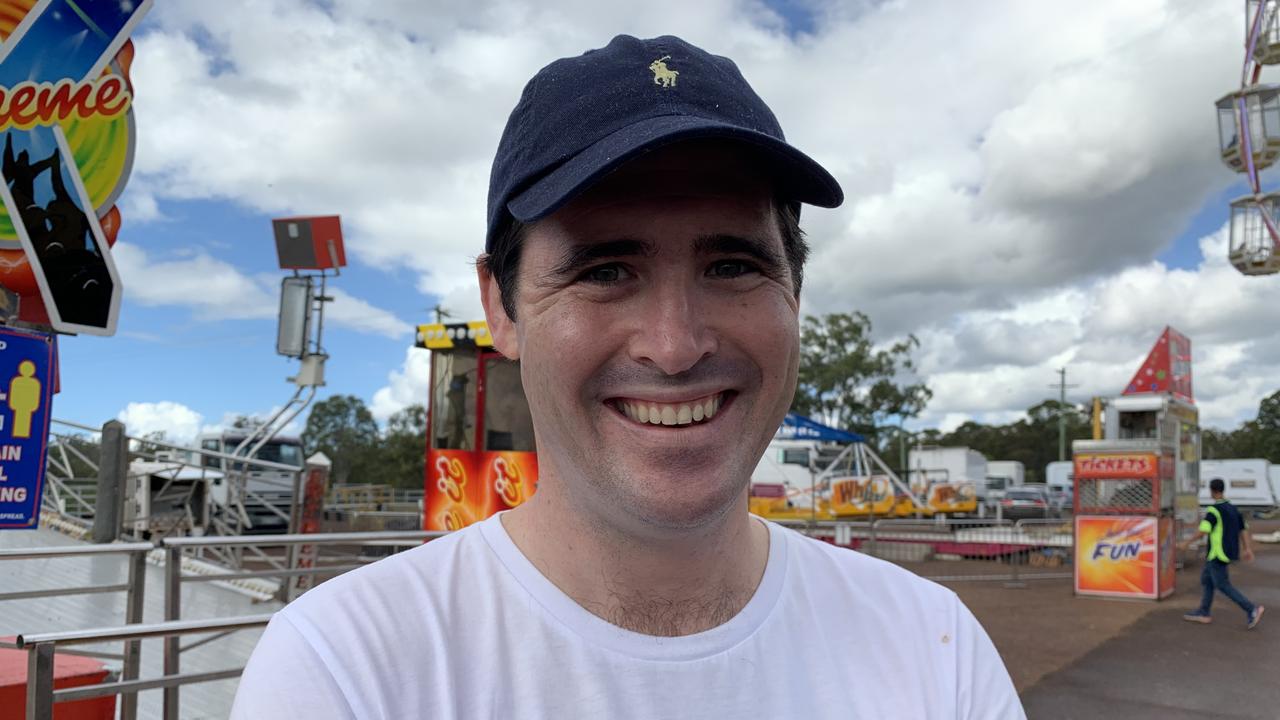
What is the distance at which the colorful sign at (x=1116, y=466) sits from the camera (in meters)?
11.3

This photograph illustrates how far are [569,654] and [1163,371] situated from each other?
15.9m

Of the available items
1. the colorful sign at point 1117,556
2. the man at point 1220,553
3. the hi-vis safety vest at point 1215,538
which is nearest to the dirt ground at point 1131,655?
the man at point 1220,553

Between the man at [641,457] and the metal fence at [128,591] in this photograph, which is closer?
the man at [641,457]

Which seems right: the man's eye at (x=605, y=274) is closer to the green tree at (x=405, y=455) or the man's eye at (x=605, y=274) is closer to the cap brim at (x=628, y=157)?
the cap brim at (x=628, y=157)

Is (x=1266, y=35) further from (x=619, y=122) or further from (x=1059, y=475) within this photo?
(x=1059, y=475)

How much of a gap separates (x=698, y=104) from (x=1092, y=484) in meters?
12.3

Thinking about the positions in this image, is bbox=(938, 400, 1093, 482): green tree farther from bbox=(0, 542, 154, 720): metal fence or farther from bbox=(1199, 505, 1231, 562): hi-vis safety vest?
bbox=(0, 542, 154, 720): metal fence

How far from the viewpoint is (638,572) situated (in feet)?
4.36

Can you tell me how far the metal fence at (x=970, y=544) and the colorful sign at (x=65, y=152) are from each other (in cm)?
1184

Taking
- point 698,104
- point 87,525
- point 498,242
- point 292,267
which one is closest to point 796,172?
point 698,104

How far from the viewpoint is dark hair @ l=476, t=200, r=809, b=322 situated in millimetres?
1366

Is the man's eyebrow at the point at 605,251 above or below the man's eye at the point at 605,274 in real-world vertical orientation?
above

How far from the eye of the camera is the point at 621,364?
49.1 inches

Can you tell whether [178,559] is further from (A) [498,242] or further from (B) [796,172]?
(B) [796,172]
